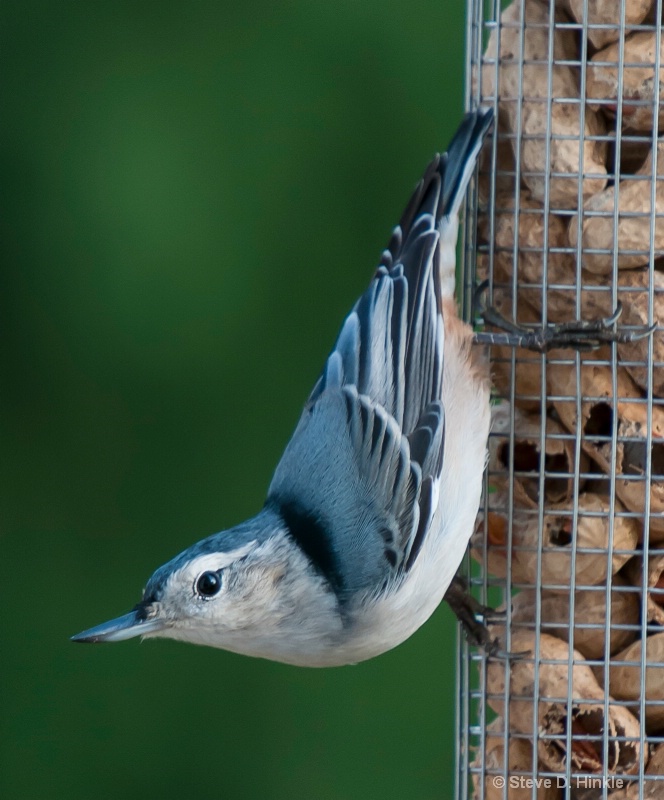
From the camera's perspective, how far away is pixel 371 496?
9.37ft

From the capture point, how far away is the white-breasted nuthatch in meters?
2.73

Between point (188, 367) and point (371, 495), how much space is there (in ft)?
2.96

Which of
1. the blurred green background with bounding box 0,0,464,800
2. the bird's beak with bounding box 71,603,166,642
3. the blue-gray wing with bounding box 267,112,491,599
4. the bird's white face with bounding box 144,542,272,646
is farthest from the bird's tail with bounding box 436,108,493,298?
the bird's beak with bounding box 71,603,166,642

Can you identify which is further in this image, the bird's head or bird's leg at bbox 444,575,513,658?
bird's leg at bbox 444,575,513,658

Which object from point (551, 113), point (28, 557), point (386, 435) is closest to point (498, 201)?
point (551, 113)

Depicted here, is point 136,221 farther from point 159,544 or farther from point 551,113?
point 551,113

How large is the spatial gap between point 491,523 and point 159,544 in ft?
2.98

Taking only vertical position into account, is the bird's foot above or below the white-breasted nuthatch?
below

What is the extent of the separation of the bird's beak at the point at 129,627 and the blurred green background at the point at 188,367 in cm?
88

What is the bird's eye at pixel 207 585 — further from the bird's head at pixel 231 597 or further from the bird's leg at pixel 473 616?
the bird's leg at pixel 473 616

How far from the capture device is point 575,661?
2.88 m

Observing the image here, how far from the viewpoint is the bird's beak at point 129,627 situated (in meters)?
2.68

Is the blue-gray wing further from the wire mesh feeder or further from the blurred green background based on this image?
the blurred green background

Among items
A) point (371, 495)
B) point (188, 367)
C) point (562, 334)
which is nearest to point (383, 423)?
point (371, 495)
